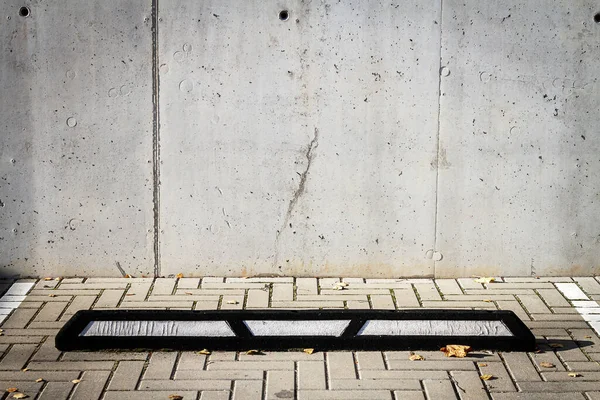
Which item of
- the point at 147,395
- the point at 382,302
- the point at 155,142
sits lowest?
the point at 147,395

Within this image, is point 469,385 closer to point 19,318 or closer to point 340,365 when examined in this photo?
point 340,365

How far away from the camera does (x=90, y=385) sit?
4.11m

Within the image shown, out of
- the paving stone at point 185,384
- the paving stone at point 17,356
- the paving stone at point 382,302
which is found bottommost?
the paving stone at point 185,384

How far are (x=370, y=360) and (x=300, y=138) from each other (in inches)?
71.0

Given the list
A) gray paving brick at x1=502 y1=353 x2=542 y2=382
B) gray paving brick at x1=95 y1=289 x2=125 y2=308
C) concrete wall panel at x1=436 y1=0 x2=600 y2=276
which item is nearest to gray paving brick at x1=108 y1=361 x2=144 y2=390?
gray paving brick at x1=95 y1=289 x2=125 y2=308

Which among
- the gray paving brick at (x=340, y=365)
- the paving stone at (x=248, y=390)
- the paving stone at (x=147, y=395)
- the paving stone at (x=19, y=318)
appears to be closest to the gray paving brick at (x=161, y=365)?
the paving stone at (x=147, y=395)

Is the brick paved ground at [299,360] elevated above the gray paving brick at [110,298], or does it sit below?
below

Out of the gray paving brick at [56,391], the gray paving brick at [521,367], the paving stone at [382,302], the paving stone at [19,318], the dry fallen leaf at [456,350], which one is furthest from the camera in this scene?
the paving stone at [382,302]

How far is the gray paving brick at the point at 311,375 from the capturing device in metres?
4.11

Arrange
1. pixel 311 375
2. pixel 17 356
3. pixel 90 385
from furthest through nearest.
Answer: pixel 17 356 < pixel 311 375 < pixel 90 385

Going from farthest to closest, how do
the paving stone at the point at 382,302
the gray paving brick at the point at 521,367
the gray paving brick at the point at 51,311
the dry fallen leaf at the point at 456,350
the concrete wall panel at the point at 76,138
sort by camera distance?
the concrete wall panel at the point at 76,138, the paving stone at the point at 382,302, the gray paving brick at the point at 51,311, the dry fallen leaf at the point at 456,350, the gray paving brick at the point at 521,367

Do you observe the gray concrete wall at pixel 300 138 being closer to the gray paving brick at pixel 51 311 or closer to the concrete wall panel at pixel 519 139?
the concrete wall panel at pixel 519 139

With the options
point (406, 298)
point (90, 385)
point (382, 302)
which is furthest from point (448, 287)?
point (90, 385)

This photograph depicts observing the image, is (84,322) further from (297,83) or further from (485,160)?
(485,160)
